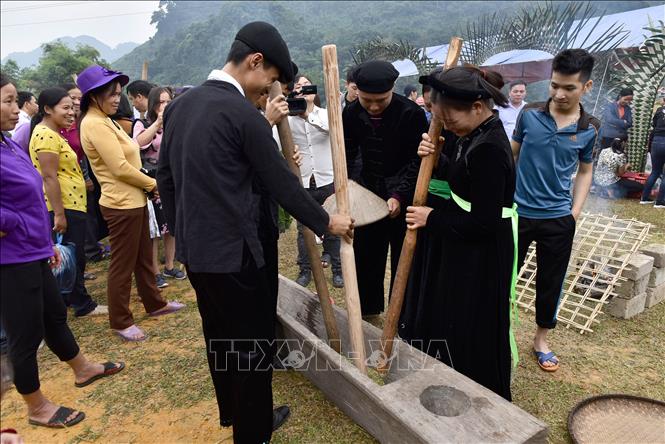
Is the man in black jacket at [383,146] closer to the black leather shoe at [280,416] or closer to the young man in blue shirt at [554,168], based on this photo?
the young man in blue shirt at [554,168]

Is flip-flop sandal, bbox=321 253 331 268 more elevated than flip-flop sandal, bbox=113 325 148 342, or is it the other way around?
flip-flop sandal, bbox=113 325 148 342

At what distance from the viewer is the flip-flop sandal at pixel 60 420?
2.52 meters

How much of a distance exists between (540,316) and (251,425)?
1.98 metres

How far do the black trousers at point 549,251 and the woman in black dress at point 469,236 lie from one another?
519 mm

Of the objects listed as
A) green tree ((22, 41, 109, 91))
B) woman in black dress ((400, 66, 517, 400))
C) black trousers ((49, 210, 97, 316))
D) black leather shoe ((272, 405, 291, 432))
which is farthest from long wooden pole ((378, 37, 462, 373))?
green tree ((22, 41, 109, 91))

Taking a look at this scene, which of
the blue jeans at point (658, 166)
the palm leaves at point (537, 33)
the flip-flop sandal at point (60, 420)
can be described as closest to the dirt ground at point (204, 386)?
the flip-flop sandal at point (60, 420)

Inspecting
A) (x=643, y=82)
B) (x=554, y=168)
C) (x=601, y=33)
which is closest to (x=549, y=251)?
(x=554, y=168)

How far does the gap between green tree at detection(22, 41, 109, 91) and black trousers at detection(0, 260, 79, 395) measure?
39.6 meters

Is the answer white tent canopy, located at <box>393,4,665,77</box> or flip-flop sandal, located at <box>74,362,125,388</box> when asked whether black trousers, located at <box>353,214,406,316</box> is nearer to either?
flip-flop sandal, located at <box>74,362,125,388</box>

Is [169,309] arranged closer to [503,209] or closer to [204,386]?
[204,386]

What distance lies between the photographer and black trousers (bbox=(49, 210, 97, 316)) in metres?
3.59

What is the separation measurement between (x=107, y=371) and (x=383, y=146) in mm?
2489

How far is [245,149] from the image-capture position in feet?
5.65

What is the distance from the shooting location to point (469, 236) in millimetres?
2051
